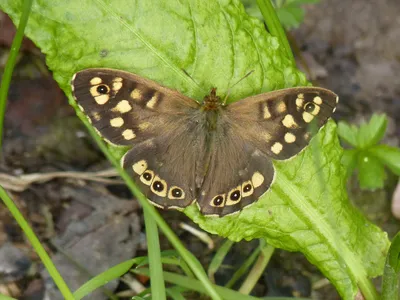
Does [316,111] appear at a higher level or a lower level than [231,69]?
lower

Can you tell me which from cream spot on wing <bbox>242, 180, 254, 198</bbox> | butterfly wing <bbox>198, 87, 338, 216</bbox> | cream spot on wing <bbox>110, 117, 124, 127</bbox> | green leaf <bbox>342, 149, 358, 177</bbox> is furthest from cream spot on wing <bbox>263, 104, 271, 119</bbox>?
green leaf <bbox>342, 149, 358, 177</bbox>

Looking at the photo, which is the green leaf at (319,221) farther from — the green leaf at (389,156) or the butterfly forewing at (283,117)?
the green leaf at (389,156)

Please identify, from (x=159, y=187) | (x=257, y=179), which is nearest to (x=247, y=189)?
(x=257, y=179)

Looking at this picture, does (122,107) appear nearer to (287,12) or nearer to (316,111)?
(316,111)

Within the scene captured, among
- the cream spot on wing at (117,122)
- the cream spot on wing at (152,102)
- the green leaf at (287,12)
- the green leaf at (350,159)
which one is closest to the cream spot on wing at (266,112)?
the cream spot on wing at (152,102)

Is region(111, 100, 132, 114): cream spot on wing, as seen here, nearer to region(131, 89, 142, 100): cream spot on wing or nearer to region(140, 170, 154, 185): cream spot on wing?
region(131, 89, 142, 100): cream spot on wing

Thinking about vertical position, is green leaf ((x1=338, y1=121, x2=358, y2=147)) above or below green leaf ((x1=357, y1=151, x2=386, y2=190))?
above

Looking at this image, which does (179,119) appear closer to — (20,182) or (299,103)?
(299,103)
